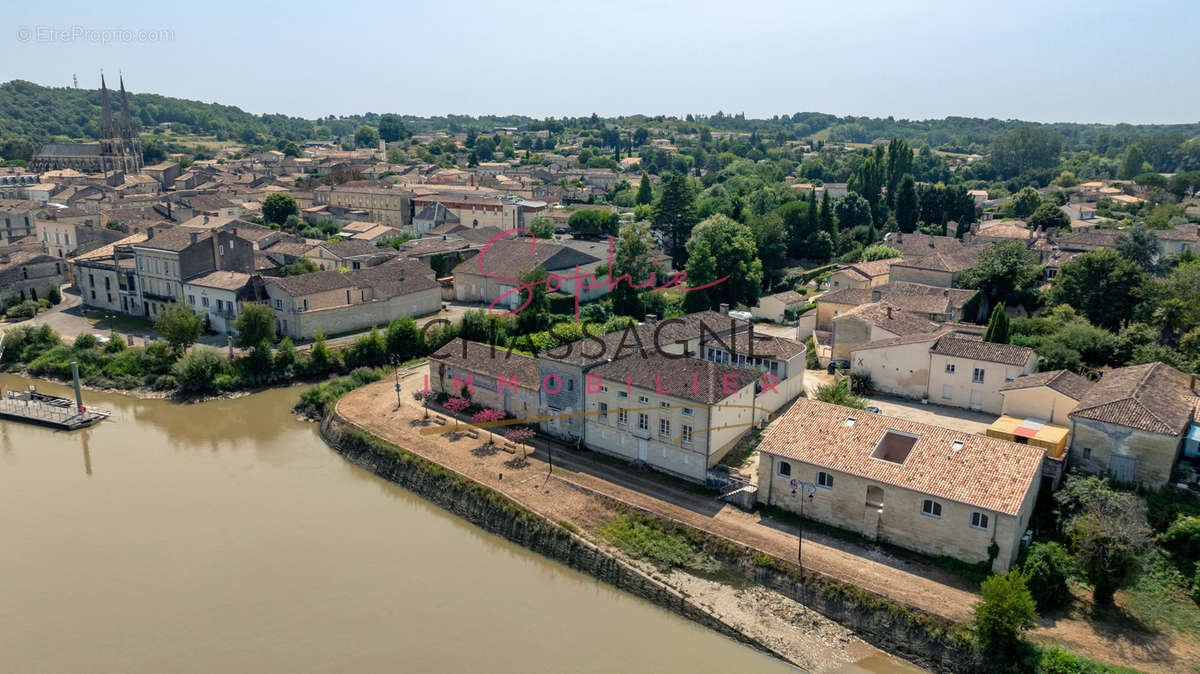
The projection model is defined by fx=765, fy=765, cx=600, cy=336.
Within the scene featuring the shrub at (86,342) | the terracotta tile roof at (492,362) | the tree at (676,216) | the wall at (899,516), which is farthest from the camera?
the tree at (676,216)

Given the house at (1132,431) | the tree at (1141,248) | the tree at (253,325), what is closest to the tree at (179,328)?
the tree at (253,325)

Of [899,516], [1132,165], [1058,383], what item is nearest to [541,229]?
[1058,383]

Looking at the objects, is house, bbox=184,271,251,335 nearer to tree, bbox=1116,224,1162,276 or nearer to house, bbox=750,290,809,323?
house, bbox=750,290,809,323

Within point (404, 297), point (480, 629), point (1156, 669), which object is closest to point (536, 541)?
point (480, 629)

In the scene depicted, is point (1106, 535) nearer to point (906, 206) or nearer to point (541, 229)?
point (541, 229)

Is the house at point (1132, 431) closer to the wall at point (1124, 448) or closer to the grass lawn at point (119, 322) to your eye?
the wall at point (1124, 448)

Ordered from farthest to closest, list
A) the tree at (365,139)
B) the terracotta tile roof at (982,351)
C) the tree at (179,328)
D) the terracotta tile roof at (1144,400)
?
the tree at (365,139) → the tree at (179,328) → the terracotta tile roof at (982,351) → the terracotta tile roof at (1144,400)
